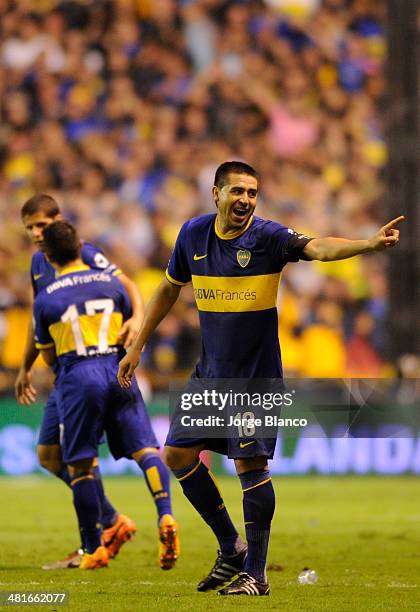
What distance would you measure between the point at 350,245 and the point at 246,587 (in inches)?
76.1

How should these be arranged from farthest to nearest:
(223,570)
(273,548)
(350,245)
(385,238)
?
1. (273,548)
2. (223,570)
3. (350,245)
4. (385,238)

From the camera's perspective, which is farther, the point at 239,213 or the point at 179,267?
the point at 179,267

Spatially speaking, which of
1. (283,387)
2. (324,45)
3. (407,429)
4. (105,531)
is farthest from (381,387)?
(283,387)

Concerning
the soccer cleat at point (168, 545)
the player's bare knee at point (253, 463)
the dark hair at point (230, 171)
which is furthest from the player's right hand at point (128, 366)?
the soccer cleat at point (168, 545)

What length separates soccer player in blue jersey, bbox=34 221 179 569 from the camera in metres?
8.73

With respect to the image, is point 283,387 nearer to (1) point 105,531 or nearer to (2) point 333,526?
(1) point 105,531

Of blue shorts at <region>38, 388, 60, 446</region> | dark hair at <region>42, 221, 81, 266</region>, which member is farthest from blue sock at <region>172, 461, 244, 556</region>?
dark hair at <region>42, 221, 81, 266</region>

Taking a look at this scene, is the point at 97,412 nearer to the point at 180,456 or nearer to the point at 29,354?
the point at 29,354

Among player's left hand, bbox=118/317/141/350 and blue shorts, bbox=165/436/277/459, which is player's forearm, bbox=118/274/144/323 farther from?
blue shorts, bbox=165/436/277/459

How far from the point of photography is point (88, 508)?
8.66m

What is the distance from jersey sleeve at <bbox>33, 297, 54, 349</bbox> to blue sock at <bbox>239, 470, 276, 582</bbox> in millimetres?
2265

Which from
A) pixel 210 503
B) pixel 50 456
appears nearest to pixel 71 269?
pixel 50 456

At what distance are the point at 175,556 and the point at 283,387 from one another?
159 centimetres

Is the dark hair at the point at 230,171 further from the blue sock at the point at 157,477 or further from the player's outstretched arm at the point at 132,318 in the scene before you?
the blue sock at the point at 157,477
